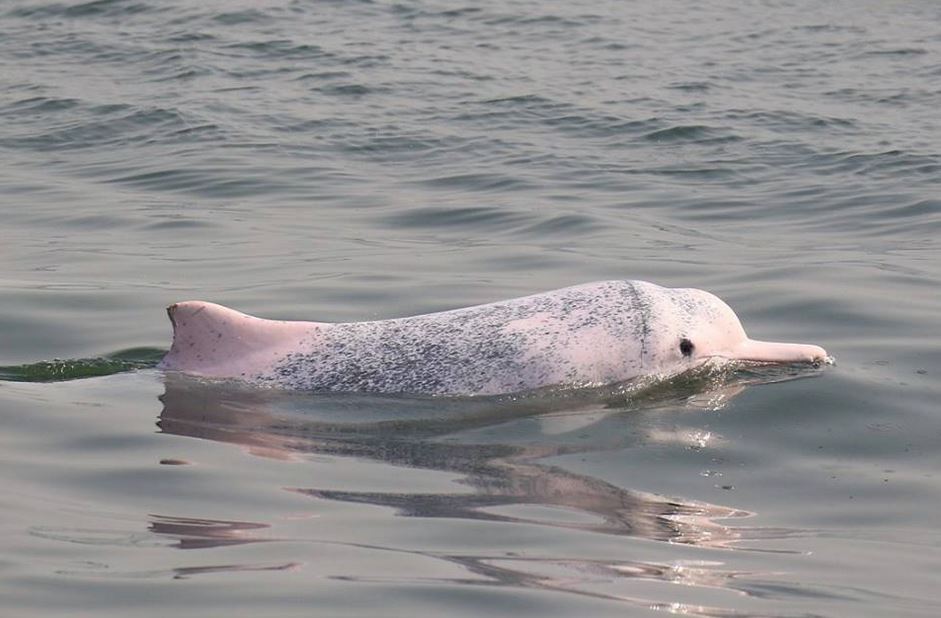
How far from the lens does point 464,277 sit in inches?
466

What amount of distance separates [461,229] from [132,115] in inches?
297

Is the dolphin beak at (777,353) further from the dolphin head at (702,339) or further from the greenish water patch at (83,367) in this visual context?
the greenish water patch at (83,367)

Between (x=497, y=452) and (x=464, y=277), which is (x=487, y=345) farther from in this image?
(x=464, y=277)

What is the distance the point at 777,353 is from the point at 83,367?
153 inches

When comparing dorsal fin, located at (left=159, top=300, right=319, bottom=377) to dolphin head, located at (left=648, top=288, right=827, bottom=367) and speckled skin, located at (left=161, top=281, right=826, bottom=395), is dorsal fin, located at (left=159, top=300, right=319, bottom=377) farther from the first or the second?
dolphin head, located at (left=648, top=288, right=827, bottom=367)

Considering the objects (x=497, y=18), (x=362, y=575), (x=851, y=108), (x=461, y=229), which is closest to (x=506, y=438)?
(x=362, y=575)

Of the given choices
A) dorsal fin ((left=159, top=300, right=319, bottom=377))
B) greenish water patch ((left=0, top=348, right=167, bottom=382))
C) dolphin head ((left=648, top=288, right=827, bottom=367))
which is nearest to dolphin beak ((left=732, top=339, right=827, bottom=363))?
dolphin head ((left=648, top=288, right=827, bottom=367))

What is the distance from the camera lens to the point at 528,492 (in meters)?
6.70

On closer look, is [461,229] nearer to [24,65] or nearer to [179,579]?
[179,579]

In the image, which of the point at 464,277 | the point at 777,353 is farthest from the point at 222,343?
the point at 464,277

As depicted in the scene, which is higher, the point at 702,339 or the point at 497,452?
the point at 702,339

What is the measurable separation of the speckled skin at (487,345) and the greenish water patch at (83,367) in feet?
1.79

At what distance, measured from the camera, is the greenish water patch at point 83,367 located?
29.5 ft

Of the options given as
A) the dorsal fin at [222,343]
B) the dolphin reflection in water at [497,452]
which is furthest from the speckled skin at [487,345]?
the dolphin reflection in water at [497,452]
